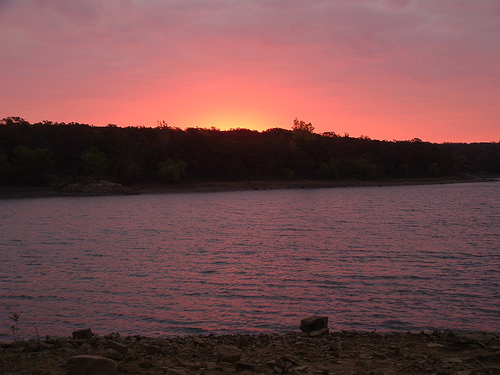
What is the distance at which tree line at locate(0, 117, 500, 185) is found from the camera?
10719 cm

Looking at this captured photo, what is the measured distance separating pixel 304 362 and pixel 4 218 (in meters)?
46.1

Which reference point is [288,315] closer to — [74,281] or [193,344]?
[193,344]

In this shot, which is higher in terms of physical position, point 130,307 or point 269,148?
point 269,148

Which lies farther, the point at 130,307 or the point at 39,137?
the point at 39,137

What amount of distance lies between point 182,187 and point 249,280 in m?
98.5

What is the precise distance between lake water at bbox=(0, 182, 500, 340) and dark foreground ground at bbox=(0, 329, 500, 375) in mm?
1447

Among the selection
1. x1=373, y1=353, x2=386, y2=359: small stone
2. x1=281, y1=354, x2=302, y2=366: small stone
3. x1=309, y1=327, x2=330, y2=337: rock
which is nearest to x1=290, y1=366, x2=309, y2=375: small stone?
x1=281, y1=354, x2=302, y2=366: small stone

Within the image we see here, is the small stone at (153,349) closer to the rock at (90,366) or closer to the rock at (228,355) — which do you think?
the rock at (228,355)

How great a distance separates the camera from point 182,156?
437 feet

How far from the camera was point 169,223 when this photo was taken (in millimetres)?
42406

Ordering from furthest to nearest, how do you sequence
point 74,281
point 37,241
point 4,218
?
1. point 4,218
2. point 37,241
3. point 74,281

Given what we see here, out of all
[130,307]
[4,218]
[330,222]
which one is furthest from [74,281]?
[4,218]

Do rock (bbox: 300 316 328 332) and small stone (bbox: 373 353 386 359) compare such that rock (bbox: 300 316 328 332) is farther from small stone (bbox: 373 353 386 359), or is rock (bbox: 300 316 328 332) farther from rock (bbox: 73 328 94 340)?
rock (bbox: 73 328 94 340)

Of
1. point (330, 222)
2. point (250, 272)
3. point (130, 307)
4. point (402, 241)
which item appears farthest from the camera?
point (330, 222)
